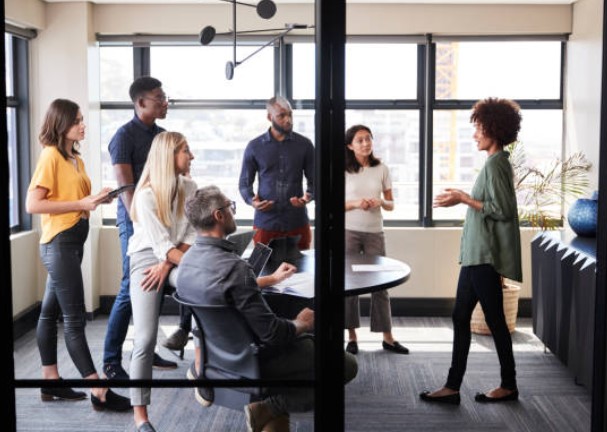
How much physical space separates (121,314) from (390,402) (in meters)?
1.03

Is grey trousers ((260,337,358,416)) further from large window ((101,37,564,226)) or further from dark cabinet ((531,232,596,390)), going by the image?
large window ((101,37,564,226))

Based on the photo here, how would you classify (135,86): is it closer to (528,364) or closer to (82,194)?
(82,194)

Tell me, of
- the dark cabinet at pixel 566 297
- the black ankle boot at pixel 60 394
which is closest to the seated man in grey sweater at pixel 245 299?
the black ankle boot at pixel 60 394

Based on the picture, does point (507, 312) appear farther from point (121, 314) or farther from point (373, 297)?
point (121, 314)

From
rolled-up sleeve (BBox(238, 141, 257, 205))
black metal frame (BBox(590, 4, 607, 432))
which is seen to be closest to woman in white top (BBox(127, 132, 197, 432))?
rolled-up sleeve (BBox(238, 141, 257, 205))

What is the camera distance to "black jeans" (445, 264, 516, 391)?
2.61 metres

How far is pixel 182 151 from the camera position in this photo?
1.99 m

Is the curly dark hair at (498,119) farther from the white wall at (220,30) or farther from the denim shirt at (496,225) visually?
the white wall at (220,30)

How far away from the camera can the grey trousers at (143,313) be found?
203 centimetres

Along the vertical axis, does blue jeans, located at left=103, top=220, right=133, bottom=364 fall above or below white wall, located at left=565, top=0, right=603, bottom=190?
below

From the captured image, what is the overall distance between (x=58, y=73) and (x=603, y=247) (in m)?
1.79

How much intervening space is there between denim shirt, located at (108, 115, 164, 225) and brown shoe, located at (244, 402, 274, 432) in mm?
523

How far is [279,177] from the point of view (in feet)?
6.82

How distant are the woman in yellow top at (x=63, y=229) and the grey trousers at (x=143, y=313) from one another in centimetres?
13
